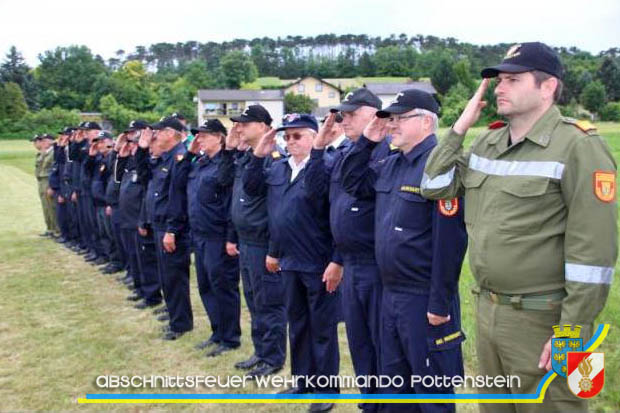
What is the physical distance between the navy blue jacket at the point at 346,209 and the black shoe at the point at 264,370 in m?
1.55

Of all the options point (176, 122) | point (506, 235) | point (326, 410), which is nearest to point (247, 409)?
point (326, 410)

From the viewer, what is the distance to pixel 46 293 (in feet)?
27.1

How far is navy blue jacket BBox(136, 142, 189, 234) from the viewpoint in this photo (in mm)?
6312

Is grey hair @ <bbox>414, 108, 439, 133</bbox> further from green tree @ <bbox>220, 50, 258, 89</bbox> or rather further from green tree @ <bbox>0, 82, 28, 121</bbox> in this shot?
green tree @ <bbox>220, 50, 258, 89</bbox>

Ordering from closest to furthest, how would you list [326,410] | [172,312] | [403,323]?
[403,323] → [326,410] → [172,312]

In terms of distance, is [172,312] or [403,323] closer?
[403,323]

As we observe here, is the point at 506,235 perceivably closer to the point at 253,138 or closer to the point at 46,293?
the point at 253,138

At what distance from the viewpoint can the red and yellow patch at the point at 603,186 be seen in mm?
2465

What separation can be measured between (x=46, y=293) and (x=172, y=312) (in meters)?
2.87

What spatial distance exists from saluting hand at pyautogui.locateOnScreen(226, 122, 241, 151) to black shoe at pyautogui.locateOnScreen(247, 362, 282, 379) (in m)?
2.05

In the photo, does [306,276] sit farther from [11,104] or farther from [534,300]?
[11,104]

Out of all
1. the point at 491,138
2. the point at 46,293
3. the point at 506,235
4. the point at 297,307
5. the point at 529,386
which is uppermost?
the point at 491,138

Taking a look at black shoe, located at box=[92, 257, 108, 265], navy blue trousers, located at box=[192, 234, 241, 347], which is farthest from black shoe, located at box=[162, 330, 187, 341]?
black shoe, located at box=[92, 257, 108, 265]

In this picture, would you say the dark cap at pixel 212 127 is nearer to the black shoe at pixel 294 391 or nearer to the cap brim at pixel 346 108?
the cap brim at pixel 346 108
